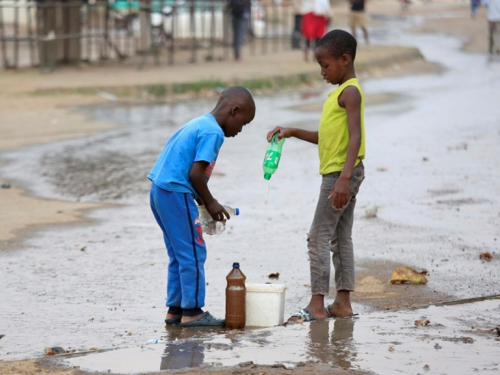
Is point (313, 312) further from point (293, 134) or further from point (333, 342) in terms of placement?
point (293, 134)

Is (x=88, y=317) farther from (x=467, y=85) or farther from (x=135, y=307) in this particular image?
(x=467, y=85)

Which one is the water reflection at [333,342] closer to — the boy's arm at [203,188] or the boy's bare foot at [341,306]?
the boy's bare foot at [341,306]

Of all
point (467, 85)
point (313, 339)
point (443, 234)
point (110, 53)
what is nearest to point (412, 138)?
point (443, 234)

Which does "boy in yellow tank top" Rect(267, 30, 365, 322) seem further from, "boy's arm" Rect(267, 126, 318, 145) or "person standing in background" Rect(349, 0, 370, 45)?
"person standing in background" Rect(349, 0, 370, 45)

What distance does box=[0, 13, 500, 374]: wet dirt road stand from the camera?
529 cm

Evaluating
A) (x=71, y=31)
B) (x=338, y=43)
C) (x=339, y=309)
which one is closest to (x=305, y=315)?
(x=339, y=309)

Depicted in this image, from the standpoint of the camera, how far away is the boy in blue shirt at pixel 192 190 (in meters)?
5.48

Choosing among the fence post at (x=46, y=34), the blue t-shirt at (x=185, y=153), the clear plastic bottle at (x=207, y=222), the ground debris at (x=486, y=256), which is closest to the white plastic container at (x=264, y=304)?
the clear plastic bottle at (x=207, y=222)

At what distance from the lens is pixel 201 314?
5.70 metres

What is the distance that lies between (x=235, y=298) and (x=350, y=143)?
106 centimetres

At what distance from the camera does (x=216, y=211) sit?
18.2 ft

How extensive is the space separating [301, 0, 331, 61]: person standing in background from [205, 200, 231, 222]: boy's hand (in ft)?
62.1

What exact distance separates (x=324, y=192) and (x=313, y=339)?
0.91m

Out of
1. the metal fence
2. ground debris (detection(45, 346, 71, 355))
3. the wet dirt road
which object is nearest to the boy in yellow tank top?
the wet dirt road
